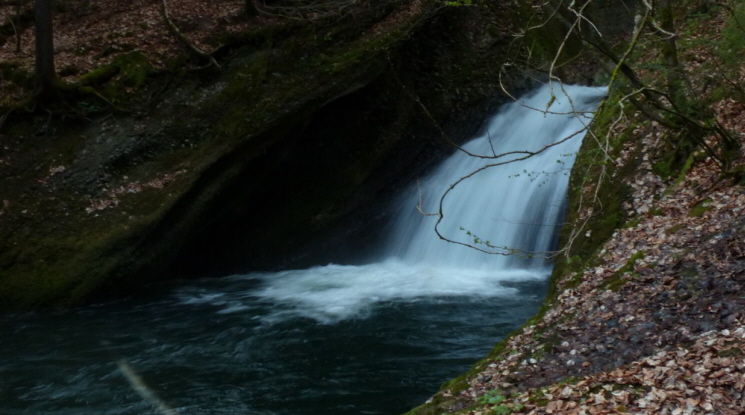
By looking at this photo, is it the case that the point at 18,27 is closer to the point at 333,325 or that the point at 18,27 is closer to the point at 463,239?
the point at 333,325

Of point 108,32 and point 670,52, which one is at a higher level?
point 108,32

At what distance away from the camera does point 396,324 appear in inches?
382

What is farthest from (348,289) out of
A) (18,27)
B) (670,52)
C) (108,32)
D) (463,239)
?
(18,27)

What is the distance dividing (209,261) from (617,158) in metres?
8.66

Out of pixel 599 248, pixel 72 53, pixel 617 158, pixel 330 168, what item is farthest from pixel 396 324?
pixel 72 53

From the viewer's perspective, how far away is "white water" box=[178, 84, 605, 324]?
11.3m

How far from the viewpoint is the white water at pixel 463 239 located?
11336 mm

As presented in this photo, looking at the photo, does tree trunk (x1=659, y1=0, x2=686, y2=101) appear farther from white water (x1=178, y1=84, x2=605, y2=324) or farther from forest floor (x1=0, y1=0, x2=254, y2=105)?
forest floor (x1=0, y1=0, x2=254, y2=105)

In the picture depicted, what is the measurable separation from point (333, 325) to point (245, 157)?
14.1 ft

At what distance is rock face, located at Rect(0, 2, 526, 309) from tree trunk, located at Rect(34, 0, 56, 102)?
52 cm

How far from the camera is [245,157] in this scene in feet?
40.6

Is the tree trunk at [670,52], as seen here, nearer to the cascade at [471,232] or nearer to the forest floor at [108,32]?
the cascade at [471,232]

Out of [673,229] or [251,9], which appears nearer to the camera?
[673,229]

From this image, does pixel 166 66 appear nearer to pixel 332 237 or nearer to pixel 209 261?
pixel 209 261
